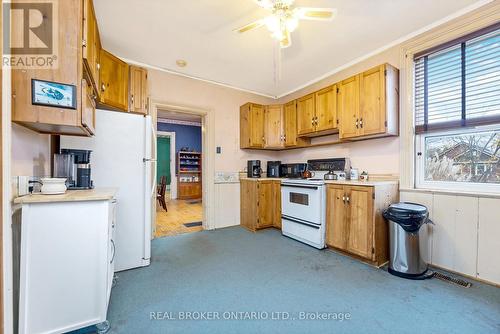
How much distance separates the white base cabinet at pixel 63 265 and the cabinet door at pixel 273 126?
3106mm

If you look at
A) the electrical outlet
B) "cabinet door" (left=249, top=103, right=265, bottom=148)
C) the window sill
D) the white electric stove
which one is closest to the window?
the window sill

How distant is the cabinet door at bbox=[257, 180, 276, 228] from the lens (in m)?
3.77

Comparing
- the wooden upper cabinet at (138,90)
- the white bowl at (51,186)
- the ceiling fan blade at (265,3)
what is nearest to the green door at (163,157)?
the wooden upper cabinet at (138,90)

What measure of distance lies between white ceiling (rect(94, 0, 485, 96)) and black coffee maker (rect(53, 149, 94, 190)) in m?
1.45

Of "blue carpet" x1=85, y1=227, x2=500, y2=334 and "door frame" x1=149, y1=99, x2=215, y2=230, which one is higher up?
"door frame" x1=149, y1=99, x2=215, y2=230

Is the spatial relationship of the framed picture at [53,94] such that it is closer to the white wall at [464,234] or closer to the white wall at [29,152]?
the white wall at [29,152]

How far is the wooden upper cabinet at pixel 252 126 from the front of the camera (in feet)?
13.3

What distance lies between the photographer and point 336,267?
2.38 metres

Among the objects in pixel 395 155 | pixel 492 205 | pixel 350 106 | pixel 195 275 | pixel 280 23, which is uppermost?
pixel 280 23

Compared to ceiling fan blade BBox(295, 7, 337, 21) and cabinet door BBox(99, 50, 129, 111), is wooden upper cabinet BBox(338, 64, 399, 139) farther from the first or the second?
cabinet door BBox(99, 50, 129, 111)

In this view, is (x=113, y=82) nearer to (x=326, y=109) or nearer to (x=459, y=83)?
(x=326, y=109)

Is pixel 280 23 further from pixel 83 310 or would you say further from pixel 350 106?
pixel 83 310

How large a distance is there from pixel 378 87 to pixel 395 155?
2.84 ft

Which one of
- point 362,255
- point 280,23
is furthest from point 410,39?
point 362,255
